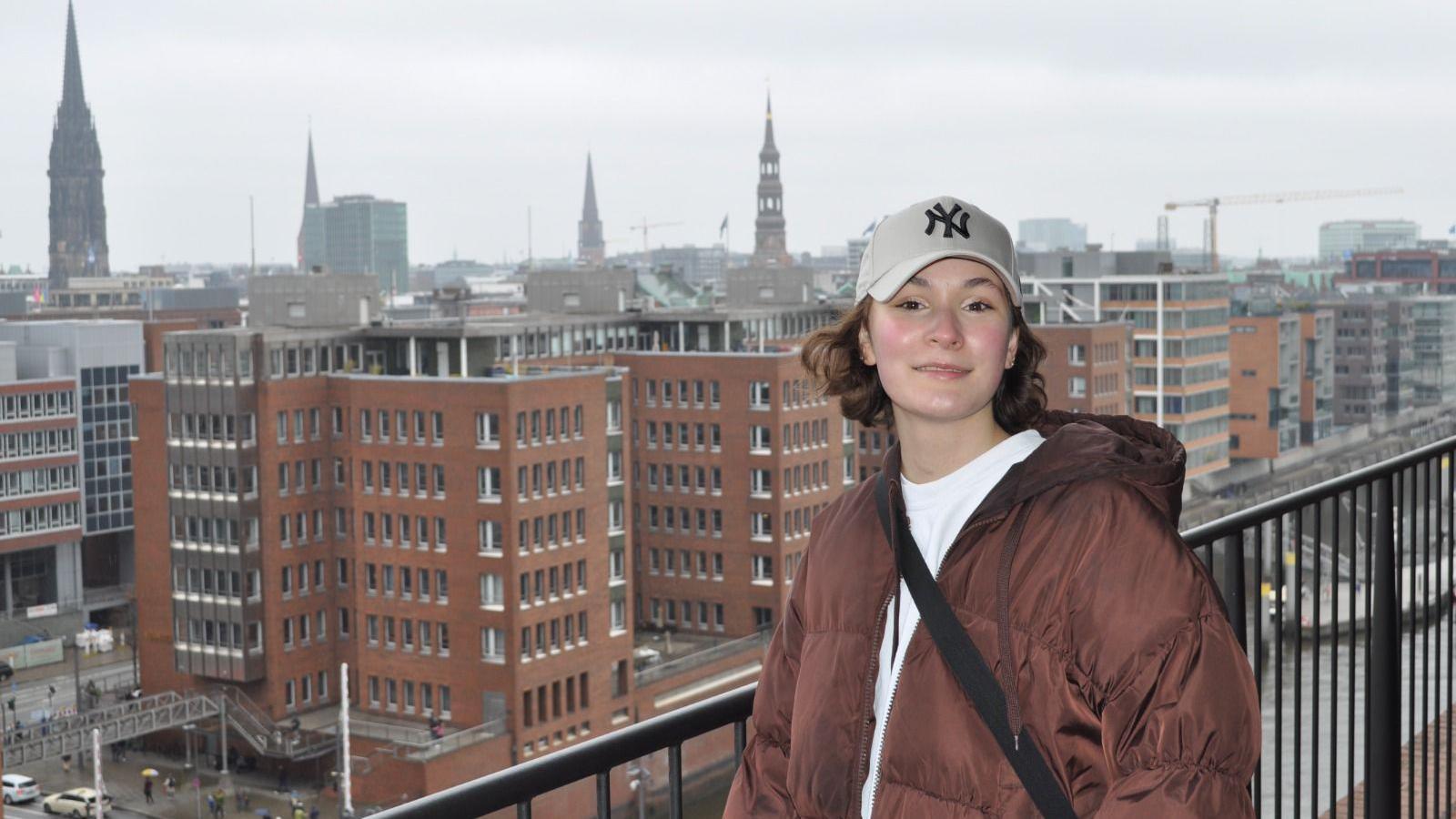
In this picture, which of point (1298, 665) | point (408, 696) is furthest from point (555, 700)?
point (1298, 665)

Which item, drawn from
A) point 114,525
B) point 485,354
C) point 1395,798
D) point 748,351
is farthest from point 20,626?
point 1395,798

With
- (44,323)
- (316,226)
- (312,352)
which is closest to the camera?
(312,352)

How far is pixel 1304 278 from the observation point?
306 ft

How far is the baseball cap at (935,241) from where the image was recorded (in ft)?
4.18

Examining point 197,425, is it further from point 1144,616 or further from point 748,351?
point 1144,616

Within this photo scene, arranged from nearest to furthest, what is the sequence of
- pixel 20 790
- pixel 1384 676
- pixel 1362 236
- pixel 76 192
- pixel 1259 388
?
1. pixel 1384 676
2. pixel 20 790
3. pixel 1259 388
4. pixel 76 192
5. pixel 1362 236

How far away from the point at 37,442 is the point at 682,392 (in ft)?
47.3

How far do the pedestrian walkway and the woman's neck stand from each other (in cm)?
2809

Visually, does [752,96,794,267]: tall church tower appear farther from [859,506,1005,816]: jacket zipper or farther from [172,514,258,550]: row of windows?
[859,506,1005,816]: jacket zipper

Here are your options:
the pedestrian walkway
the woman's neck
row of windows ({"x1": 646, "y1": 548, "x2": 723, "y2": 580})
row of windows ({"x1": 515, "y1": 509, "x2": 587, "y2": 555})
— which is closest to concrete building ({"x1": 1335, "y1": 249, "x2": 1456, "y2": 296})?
row of windows ({"x1": 646, "y1": 548, "x2": 723, "y2": 580})

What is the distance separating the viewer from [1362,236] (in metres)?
110

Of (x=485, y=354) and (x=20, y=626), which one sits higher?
(x=485, y=354)

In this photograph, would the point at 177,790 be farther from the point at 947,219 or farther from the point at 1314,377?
the point at 1314,377

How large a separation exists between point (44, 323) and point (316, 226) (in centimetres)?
8710
